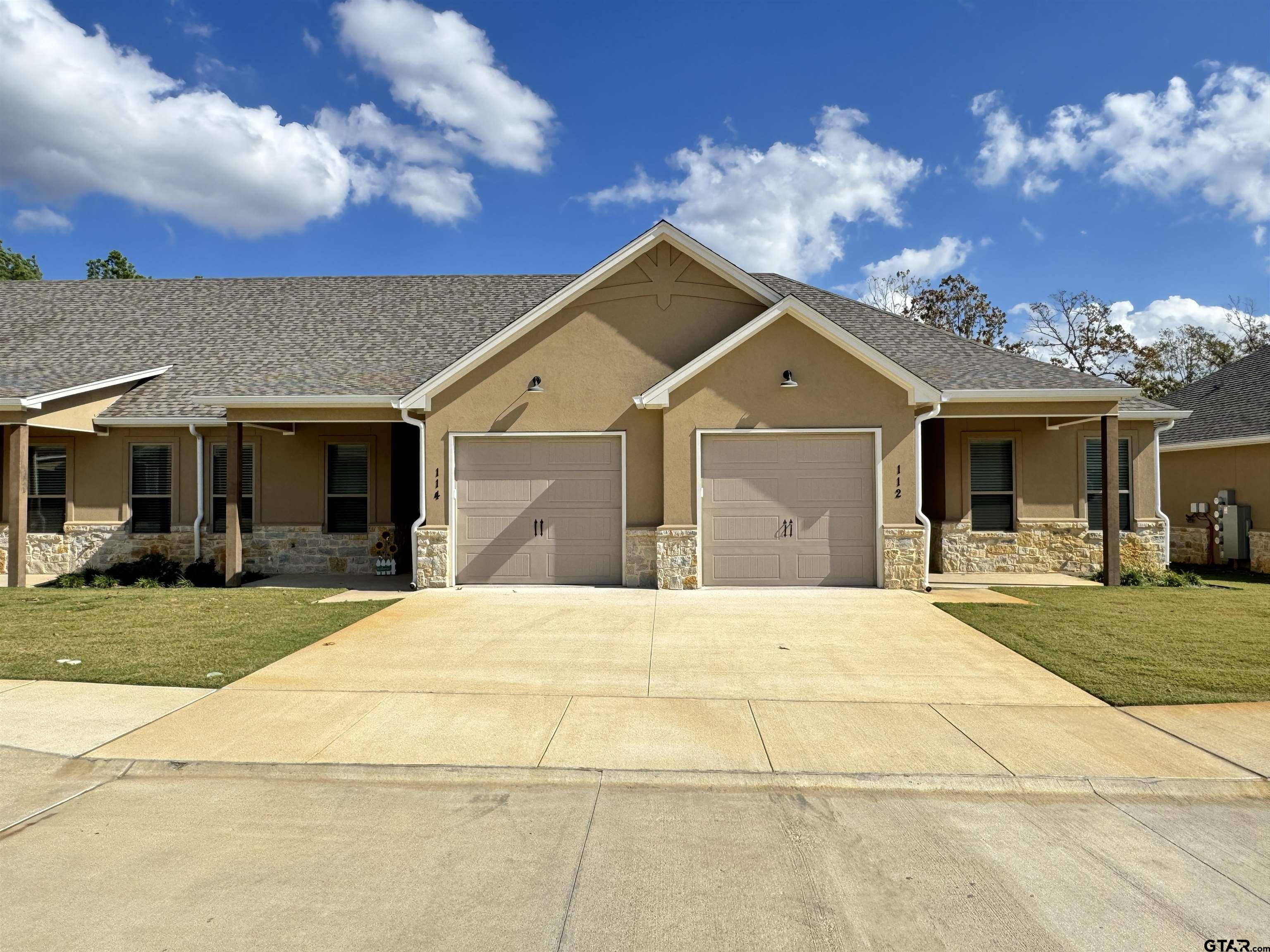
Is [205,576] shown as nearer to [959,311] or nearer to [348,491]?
[348,491]

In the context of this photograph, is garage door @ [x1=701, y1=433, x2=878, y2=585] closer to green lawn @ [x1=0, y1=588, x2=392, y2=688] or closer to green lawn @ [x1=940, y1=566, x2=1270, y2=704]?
green lawn @ [x1=940, y1=566, x2=1270, y2=704]

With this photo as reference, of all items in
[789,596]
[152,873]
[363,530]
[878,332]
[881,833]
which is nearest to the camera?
[152,873]

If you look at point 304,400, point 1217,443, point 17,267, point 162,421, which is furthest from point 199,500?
point 17,267

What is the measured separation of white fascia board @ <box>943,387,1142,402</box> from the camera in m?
12.4

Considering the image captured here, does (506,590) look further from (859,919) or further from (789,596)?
(859,919)

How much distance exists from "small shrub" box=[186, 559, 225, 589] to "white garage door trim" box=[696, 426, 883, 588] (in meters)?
8.84

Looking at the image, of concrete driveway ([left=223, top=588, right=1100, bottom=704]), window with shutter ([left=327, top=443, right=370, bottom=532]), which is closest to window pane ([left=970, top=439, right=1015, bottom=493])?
concrete driveway ([left=223, top=588, right=1100, bottom=704])

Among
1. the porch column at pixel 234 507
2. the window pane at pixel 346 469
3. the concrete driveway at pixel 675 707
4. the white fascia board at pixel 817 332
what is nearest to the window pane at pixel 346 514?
the window pane at pixel 346 469

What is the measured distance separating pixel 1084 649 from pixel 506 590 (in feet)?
26.8

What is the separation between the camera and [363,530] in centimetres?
1507

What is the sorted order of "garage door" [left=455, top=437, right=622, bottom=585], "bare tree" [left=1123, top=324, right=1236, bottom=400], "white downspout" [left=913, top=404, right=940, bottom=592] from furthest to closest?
"bare tree" [left=1123, top=324, right=1236, bottom=400] < "garage door" [left=455, top=437, right=622, bottom=585] < "white downspout" [left=913, top=404, right=940, bottom=592]

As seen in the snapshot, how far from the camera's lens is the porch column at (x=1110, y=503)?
41.1 ft

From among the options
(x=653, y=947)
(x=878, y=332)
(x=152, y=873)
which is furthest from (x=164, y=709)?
(x=878, y=332)

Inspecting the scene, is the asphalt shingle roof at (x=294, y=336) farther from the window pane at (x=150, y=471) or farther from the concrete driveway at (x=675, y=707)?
the concrete driveway at (x=675, y=707)
